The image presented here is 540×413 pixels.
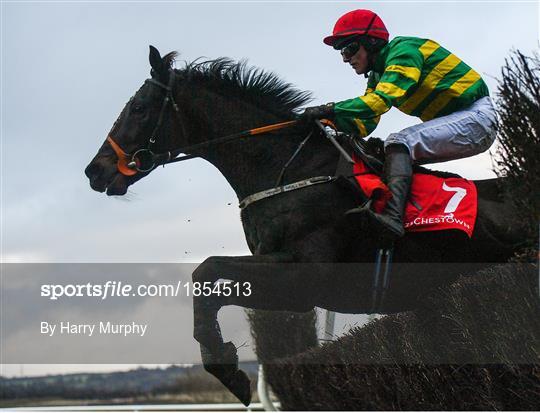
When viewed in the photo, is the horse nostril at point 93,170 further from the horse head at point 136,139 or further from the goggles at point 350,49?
the goggles at point 350,49

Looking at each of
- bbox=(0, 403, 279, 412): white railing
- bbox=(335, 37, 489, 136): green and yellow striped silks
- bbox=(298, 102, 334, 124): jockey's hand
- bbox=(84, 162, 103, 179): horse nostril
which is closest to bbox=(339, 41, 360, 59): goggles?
bbox=(335, 37, 489, 136): green and yellow striped silks

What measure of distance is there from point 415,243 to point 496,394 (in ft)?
3.28

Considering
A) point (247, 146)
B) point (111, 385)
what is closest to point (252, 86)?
point (247, 146)

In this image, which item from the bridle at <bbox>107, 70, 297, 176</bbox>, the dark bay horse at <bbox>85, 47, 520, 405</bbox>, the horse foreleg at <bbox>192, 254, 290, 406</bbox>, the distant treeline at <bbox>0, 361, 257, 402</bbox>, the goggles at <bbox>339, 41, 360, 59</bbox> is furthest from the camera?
the distant treeline at <bbox>0, 361, 257, 402</bbox>

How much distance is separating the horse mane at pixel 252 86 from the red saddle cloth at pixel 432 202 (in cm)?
65

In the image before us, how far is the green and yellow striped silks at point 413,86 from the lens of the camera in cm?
465

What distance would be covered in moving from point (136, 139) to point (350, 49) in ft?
4.17

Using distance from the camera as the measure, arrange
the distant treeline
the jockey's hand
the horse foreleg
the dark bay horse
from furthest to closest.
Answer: the distant treeline < the jockey's hand < the dark bay horse < the horse foreleg

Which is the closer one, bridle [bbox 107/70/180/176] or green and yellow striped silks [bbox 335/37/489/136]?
green and yellow striped silks [bbox 335/37/489/136]

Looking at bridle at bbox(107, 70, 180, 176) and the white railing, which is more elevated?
bridle at bbox(107, 70, 180, 176)

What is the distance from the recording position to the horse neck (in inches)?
194

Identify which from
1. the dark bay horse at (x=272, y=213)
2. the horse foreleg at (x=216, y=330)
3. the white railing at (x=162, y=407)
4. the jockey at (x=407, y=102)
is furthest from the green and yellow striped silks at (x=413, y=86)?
the white railing at (x=162, y=407)

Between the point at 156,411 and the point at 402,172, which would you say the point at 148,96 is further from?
the point at 156,411

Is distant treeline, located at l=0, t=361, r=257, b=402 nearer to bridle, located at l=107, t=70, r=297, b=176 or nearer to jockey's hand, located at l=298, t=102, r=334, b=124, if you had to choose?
bridle, located at l=107, t=70, r=297, b=176
